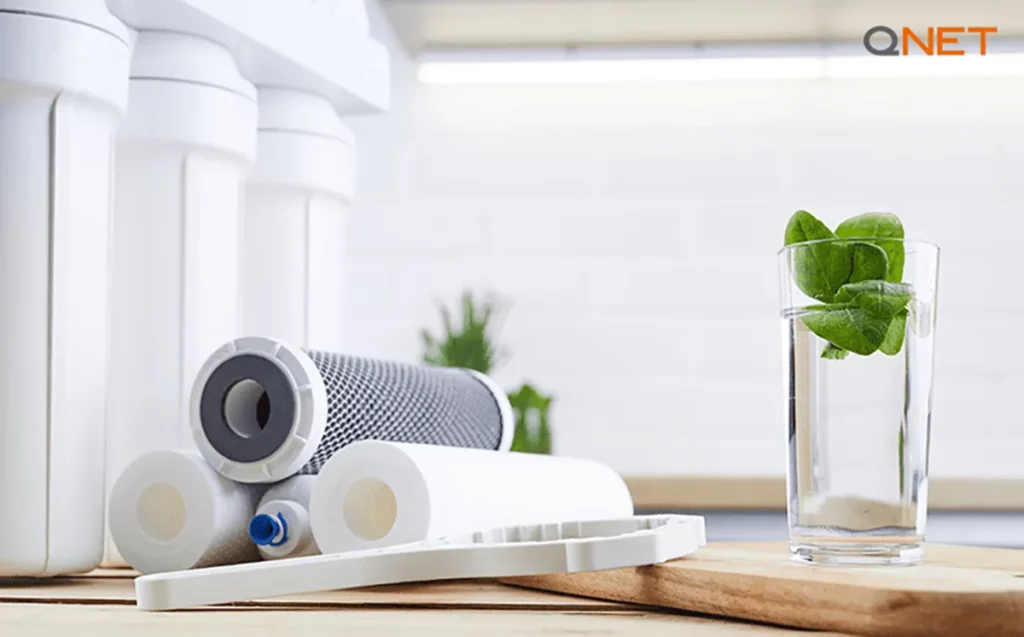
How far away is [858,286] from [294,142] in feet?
1.67

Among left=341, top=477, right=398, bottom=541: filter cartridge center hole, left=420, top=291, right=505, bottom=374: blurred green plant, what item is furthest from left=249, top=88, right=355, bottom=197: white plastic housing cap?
left=420, top=291, right=505, bottom=374: blurred green plant

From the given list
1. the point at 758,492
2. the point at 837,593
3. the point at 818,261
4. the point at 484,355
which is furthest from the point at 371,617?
the point at 484,355

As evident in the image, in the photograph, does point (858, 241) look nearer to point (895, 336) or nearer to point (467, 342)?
point (895, 336)

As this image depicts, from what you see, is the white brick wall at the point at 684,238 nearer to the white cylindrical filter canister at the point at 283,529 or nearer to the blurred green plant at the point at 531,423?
the blurred green plant at the point at 531,423

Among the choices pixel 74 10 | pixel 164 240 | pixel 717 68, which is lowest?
pixel 164 240

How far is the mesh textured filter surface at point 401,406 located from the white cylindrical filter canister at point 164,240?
0.32 ft

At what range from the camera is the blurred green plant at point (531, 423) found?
72.9 inches

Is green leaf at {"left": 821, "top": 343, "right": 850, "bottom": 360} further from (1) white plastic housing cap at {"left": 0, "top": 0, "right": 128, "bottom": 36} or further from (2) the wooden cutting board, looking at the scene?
(1) white plastic housing cap at {"left": 0, "top": 0, "right": 128, "bottom": 36}

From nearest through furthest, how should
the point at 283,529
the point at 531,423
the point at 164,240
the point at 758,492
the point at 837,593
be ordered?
the point at 837,593 < the point at 283,529 < the point at 164,240 < the point at 758,492 < the point at 531,423

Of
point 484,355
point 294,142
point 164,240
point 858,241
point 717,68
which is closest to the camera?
point 858,241

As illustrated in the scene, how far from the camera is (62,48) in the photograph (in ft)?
2.19

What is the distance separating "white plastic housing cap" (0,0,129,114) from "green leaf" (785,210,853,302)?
37 cm

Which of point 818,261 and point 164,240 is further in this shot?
point 164,240

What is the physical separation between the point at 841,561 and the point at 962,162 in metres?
1.84
